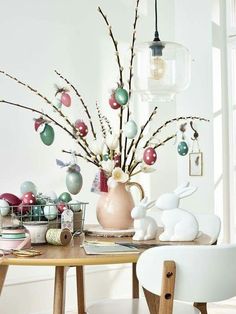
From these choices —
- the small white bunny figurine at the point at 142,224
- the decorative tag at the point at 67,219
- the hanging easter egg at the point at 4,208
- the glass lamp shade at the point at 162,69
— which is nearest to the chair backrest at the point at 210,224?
the small white bunny figurine at the point at 142,224

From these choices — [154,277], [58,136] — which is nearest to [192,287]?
[154,277]

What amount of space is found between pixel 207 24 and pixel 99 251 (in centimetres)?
278

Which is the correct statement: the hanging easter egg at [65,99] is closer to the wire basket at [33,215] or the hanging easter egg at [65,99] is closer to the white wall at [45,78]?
the wire basket at [33,215]

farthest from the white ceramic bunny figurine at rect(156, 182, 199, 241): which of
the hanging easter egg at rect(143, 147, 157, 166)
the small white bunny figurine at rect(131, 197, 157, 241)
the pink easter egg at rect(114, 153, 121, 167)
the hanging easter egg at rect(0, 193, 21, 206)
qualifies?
the hanging easter egg at rect(0, 193, 21, 206)

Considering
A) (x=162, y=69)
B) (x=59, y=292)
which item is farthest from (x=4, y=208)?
(x=162, y=69)

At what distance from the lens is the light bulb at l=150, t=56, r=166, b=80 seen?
9.75ft

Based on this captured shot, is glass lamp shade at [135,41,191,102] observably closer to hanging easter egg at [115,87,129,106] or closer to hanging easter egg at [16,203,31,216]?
hanging easter egg at [115,87,129,106]

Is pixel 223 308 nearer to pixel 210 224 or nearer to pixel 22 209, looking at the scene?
pixel 210 224

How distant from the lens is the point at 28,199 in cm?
225

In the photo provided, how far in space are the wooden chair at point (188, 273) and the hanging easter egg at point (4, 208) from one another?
0.72 meters

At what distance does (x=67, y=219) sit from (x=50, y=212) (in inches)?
3.3

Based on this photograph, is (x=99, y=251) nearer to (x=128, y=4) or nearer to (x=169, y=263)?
(x=169, y=263)

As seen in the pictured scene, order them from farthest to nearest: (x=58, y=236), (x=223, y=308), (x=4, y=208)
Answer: (x=223, y=308) → (x=4, y=208) → (x=58, y=236)

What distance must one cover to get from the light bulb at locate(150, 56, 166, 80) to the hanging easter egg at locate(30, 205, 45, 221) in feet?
3.65
